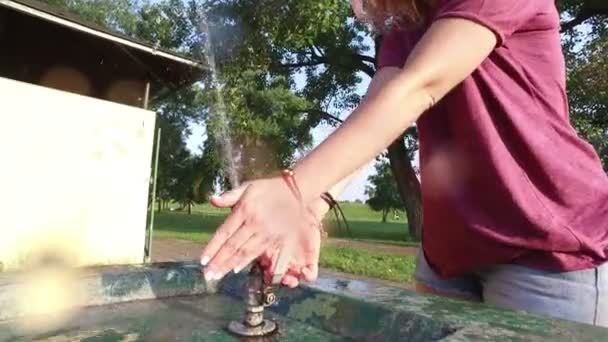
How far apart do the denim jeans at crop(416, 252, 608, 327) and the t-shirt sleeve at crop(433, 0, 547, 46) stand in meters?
0.54

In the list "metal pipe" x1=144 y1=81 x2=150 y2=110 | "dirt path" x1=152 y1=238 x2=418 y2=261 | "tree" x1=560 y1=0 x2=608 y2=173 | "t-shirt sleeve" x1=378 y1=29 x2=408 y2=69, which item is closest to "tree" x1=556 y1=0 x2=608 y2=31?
"tree" x1=560 y1=0 x2=608 y2=173

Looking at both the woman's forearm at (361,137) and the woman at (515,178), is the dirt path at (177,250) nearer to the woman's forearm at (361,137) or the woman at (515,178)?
the woman at (515,178)

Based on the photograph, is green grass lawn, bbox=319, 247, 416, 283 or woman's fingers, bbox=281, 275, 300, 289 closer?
woman's fingers, bbox=281, 275, 300, 289

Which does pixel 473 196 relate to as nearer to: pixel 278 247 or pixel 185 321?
pixel 278 247

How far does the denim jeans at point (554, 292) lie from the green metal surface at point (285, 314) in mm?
56

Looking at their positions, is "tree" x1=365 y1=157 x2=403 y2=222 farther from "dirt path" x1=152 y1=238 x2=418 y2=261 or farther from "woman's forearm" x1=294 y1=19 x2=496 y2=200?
"woman's forearm" x1=294 y1=19 x2=496 y2=200

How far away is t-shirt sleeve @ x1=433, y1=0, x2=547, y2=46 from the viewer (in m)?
0.96

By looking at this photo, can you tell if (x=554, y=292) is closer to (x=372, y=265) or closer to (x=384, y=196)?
(x=372, y=265)

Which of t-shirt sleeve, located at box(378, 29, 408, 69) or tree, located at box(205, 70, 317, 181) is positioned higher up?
tree, located at box(205, 70, 317, 181)

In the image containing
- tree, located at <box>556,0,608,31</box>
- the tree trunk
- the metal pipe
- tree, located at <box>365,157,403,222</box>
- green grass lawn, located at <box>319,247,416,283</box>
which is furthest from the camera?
tree, located at <box>365,157,403,222</box>

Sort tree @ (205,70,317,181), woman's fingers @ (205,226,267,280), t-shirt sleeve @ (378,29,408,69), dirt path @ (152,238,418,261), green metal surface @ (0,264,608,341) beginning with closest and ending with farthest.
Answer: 1. woman's fingers @ (205,226,267,280)
2. green metal surface @ (0,264,608,341)
3. t-shirt sleeve @ (378,29,408,69)
4. dirt path @ (152,238,418,261)
5. tree @ (205,70,317,181)

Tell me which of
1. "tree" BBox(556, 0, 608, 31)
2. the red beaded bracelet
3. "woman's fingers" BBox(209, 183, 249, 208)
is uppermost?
"tree" BBox(556, 0, 608, 31)

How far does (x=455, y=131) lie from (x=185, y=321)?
84 cm

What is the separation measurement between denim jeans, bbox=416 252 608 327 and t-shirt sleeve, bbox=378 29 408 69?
1.80 ft
